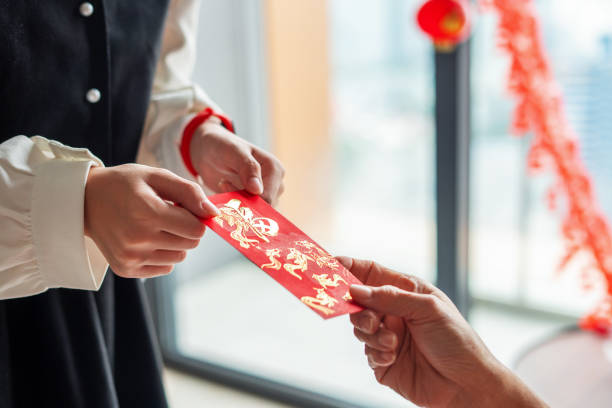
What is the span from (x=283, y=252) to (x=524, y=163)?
2.23m

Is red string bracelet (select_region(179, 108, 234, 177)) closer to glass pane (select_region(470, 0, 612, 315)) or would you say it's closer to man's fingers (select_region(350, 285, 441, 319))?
man's fingers (select_region(350, 285, 441, 319))

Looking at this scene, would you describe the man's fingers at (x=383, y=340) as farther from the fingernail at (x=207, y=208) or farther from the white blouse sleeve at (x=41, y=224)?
the white blouse sleeve at (x=41, y=224)

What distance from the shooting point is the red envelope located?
69cm

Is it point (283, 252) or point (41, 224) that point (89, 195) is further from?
point (283, 252)

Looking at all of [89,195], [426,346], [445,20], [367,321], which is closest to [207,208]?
[89,195]

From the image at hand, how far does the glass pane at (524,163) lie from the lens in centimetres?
219

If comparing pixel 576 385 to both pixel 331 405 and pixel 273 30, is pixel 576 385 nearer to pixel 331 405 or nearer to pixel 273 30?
pixel 331 405

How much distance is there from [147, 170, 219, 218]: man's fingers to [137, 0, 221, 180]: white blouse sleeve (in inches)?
14.3

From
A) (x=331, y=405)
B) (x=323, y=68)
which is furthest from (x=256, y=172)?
(x=323, y=68)

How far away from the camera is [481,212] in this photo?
301 centimetres

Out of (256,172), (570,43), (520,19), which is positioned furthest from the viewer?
(570,43)

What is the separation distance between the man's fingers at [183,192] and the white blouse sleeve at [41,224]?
0.09 m

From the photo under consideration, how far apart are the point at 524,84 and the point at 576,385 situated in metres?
0.88

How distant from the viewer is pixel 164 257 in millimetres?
683
